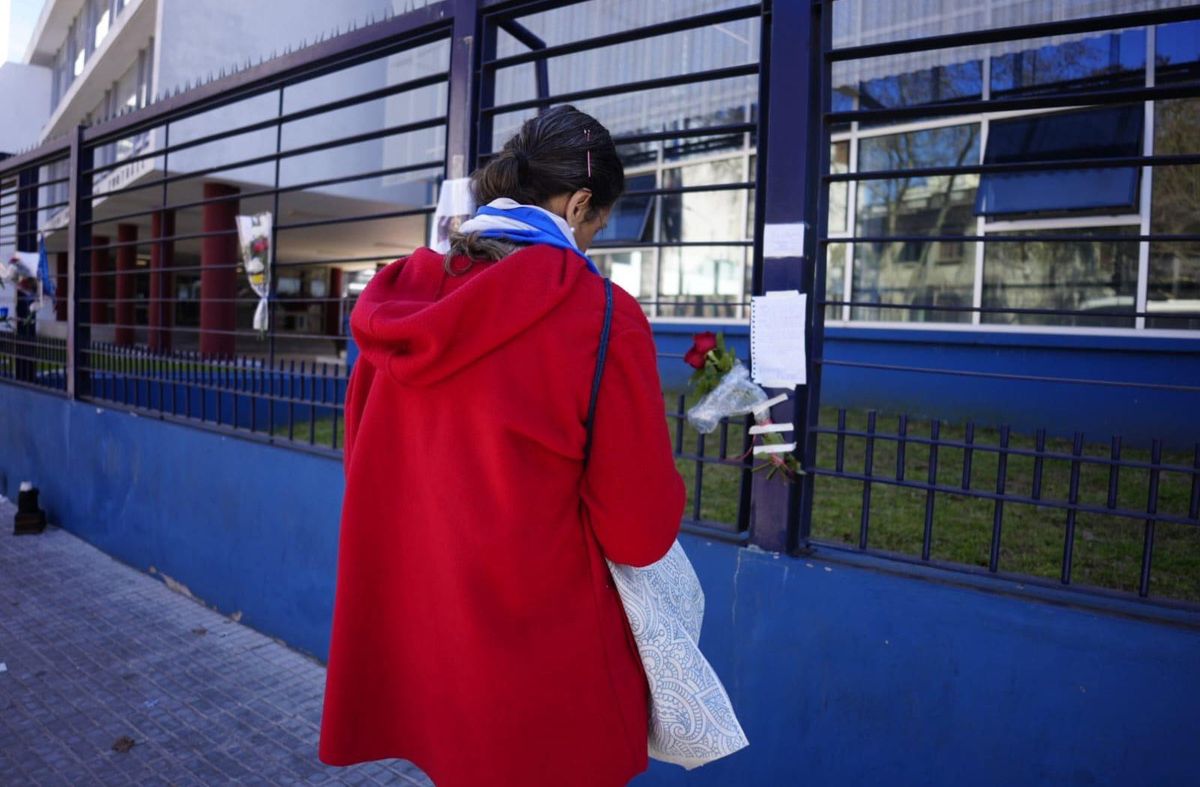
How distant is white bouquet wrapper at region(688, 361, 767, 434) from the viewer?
2.69 meters

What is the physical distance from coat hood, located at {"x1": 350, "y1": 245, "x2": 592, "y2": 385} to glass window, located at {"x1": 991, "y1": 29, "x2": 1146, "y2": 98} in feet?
29.6

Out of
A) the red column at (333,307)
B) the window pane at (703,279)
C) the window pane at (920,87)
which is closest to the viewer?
the window pane at (920,87)

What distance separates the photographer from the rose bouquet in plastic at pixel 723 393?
2701 millimetres

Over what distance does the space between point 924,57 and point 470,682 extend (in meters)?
6.38

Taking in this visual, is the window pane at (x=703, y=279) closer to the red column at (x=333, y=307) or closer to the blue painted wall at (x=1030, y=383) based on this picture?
the blue painted wall at (x=1030, y=383)

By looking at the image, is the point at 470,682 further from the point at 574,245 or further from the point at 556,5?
the point at 556,5

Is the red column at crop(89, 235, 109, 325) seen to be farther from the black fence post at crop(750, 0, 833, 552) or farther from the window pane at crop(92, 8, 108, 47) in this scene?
the black fence post at crop(750, 0, 833, 552)

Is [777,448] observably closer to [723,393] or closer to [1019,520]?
[723,393]

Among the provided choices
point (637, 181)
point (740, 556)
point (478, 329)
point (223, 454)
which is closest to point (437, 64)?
point (637, 181)

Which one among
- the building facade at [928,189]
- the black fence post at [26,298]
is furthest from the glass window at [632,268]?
the black fence post at [26,298]

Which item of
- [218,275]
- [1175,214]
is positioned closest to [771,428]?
[1175,214]

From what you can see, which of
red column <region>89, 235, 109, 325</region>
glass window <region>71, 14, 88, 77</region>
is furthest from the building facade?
glass window <region>71, 14, 88, 77</region>

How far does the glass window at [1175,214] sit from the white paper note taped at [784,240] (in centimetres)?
726

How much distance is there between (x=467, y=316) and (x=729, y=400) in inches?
56.0
